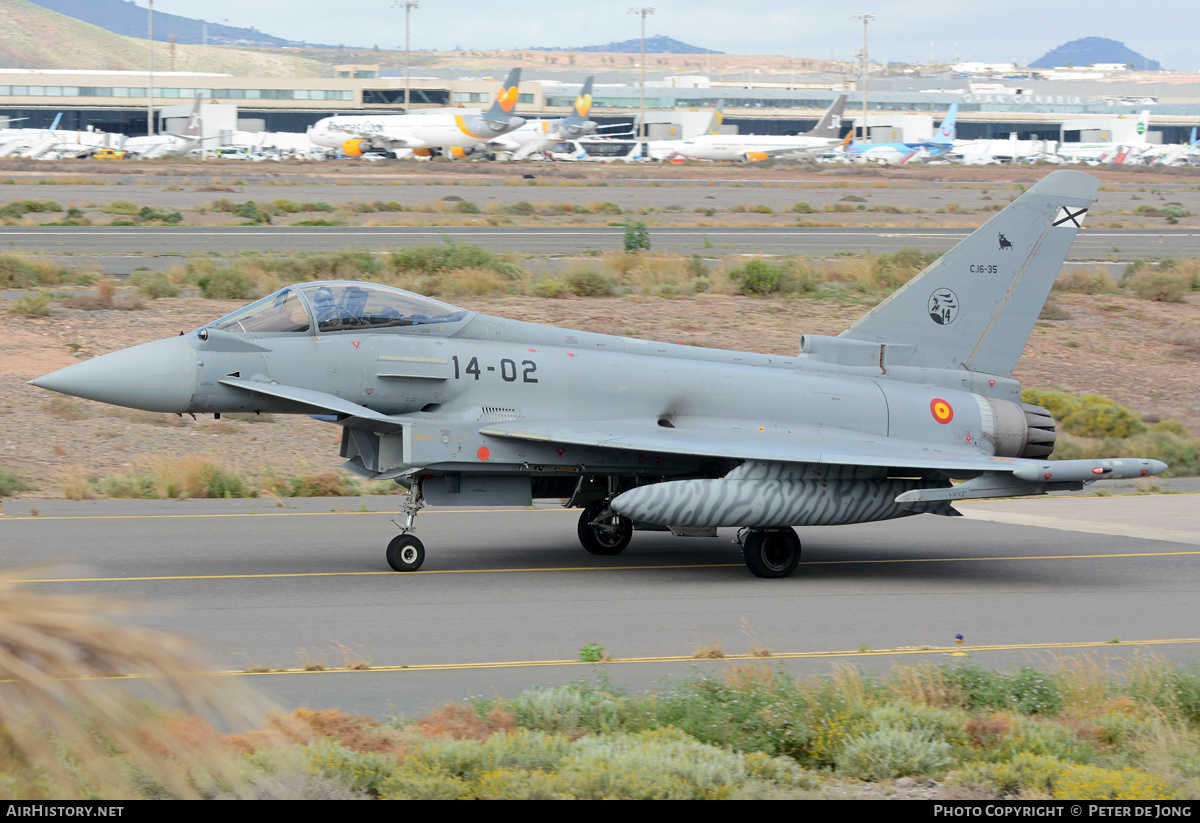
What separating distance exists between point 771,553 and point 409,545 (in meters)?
4.01

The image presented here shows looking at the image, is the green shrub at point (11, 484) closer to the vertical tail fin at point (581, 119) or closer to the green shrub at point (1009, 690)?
the green shrub at point (1009, 690)

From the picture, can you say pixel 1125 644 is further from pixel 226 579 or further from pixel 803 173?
pixel 803 173

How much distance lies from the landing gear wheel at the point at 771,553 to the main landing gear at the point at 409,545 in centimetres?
361

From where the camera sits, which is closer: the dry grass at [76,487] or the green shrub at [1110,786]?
the green shrub at [1110,786]

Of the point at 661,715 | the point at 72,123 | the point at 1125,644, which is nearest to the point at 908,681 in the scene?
the point at 661,715

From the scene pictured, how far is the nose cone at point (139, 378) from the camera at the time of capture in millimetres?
11719

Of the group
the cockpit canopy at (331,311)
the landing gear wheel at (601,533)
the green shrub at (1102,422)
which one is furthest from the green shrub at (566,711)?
the green shrub at (1102,422)

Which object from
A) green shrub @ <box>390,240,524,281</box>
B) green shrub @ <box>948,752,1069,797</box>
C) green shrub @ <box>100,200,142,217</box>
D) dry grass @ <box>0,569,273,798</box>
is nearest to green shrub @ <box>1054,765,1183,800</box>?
green shrub @ <box>948,752,1069,797</box>

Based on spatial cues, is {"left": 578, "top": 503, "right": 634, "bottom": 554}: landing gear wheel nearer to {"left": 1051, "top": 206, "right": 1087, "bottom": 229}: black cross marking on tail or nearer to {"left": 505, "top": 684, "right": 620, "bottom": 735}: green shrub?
{"left": 505, "top": 684, "right": 620, "bottom": 735}: green shrub

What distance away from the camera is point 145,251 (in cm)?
4059

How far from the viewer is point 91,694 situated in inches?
85.0

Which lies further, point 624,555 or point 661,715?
point 624,555

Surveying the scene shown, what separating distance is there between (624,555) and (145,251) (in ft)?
101

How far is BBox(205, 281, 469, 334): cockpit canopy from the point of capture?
12.7m
